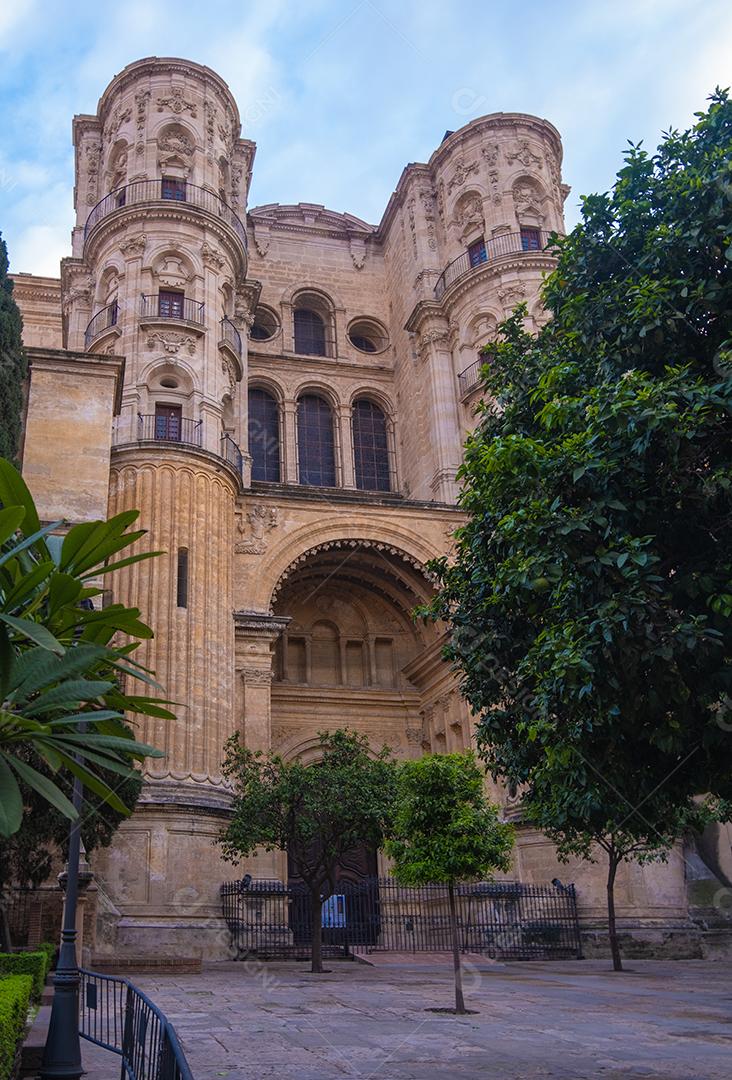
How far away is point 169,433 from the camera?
2572 cm

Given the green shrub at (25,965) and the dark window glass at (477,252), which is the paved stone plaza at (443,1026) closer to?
the green shrub at (25,965)

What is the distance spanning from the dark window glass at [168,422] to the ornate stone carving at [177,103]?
1000 centimetres

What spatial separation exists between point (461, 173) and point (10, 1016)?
105 ft

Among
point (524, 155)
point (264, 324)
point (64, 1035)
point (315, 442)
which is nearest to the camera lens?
point (64, 1035)

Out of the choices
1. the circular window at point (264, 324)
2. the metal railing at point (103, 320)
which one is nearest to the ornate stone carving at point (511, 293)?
the circular window at point (264, 324)

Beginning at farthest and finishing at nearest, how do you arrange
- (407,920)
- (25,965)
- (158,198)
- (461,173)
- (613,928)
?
(461,173)
(158,198)
(407,920)
(613,928)
(25,965)

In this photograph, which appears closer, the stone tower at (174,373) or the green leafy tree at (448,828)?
the green leafy tree at (448,828)

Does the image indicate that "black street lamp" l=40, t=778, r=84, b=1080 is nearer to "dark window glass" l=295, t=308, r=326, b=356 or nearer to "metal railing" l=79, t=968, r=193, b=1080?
"metal railing" l=79, t=968, r=193, b=1080

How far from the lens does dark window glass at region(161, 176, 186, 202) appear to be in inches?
1128

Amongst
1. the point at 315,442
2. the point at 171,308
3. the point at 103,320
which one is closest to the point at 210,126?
the point at 171,308

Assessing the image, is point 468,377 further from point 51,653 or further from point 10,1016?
point 51,653

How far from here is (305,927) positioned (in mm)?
23953

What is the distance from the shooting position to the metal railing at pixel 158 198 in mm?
28281

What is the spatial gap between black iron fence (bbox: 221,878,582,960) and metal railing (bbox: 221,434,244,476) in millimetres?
10965
